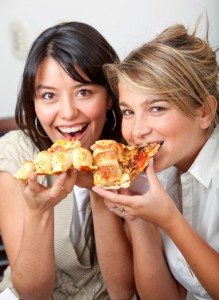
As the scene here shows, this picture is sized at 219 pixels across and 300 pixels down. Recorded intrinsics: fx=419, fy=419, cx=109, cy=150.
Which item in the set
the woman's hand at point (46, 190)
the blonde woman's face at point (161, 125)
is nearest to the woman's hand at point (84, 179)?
the woman's hand at point (46, 190)

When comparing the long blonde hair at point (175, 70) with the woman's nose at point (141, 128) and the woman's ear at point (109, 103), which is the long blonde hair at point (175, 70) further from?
the woman's ear at point (109, 103)

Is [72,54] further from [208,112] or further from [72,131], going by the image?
[208,112]

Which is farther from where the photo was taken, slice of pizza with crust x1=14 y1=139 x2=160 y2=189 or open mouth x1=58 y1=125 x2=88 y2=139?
open mouth x1=58 y1=125 x2=88 y2=139

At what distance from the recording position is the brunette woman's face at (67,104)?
5.01 feet

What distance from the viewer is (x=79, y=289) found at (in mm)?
1632

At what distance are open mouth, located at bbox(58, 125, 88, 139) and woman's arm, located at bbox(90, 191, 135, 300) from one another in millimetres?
242

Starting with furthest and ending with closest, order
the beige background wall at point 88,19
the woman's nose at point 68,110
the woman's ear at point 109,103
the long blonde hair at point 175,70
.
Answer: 1. the beige background wall at point 88,19
2. the woman's ear at point 109,103
3. the woman's nose at point 68,110
4. the long blonde hair at point 175,70

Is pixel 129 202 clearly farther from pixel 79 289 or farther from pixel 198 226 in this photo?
pixel 79 289

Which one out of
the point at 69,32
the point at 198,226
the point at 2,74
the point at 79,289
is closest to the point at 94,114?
the point at 69,32

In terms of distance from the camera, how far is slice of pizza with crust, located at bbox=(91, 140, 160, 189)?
4.06 feet

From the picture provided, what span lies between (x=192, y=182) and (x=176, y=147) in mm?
195

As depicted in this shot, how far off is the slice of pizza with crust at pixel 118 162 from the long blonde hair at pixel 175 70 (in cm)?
18

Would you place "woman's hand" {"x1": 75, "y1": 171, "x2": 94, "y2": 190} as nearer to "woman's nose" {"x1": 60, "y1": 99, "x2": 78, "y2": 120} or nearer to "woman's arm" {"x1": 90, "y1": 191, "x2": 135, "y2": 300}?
"woman's arm" {"x1": 90, "y1": 191, "x2": 135, "y2": 300}

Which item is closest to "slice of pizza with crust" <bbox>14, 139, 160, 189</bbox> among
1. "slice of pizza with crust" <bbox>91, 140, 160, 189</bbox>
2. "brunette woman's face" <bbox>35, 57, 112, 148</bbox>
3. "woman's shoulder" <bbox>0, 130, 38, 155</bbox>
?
"slice of pizza with crust" <bbox>91, 140, 160, 189</bbox>
